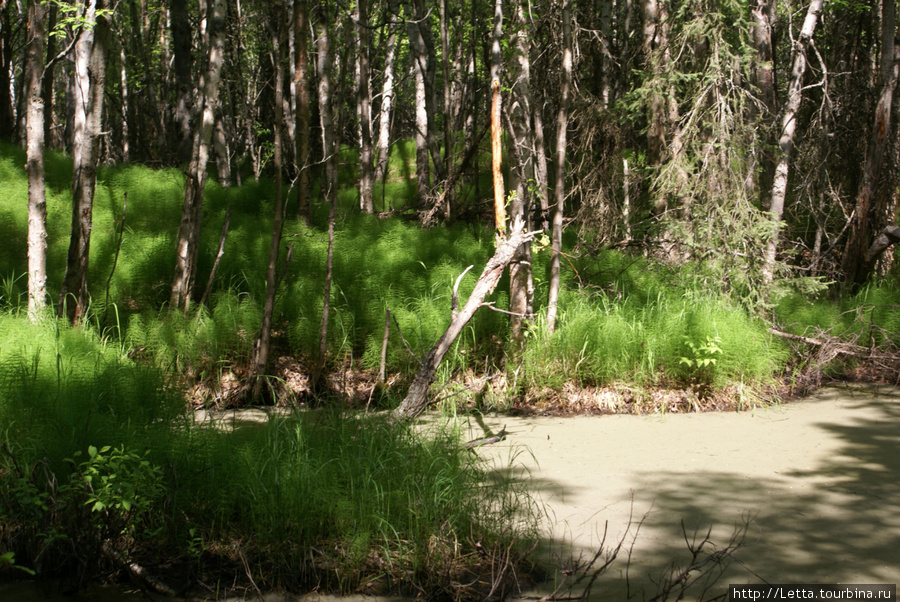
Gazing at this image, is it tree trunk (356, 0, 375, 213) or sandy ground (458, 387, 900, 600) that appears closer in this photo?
sandy ground (458, 387, 900, 600)

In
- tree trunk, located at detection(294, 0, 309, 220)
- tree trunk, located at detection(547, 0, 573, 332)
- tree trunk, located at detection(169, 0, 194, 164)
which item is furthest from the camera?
tree trunk, located at detection(169, 0, 194, 164)

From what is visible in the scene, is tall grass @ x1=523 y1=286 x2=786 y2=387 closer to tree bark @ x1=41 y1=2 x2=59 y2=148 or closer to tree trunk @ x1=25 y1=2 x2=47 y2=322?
tree trunk @ x1=25 y1=2 x2=47 y2=322

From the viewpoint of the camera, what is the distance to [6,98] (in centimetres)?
1262

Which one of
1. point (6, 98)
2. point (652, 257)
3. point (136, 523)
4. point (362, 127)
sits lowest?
point (136, 523)

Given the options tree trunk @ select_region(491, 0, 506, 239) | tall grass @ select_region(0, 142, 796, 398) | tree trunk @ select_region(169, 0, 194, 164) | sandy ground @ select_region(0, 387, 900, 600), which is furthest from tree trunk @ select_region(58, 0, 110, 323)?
tree trunk @ select_region(169, 0, 194, 164)

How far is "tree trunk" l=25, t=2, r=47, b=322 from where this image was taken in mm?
5730

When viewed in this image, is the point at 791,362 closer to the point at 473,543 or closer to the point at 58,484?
the point at 473,543

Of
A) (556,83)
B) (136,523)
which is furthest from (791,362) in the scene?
(136,523)

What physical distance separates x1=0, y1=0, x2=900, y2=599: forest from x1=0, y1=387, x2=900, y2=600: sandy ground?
39cm

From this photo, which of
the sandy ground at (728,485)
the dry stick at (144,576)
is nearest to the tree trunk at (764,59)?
the sandy ground at (728,485)

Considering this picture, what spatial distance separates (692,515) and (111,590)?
10.3 ft

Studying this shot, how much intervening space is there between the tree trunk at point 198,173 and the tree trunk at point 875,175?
308 inches

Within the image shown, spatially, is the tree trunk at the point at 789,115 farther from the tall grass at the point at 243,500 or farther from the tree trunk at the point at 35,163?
the tree trunk at the point at 35,163

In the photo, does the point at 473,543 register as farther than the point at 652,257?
No
